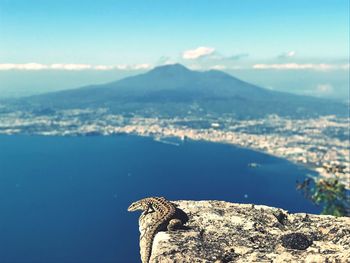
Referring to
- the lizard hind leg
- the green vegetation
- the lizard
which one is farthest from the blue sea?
the lizard hind leg

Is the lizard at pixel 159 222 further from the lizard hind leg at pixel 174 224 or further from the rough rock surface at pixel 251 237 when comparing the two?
the rough rock surface at pixel 251 237

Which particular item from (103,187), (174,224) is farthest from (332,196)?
(103,187)

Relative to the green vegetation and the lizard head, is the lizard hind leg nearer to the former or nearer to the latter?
the lizard head

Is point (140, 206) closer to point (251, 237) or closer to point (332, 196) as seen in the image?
point (251, 237)

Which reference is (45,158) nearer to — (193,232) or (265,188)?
(265,188)

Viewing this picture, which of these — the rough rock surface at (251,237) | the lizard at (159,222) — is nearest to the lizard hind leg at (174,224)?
the lizard at (159,222)
